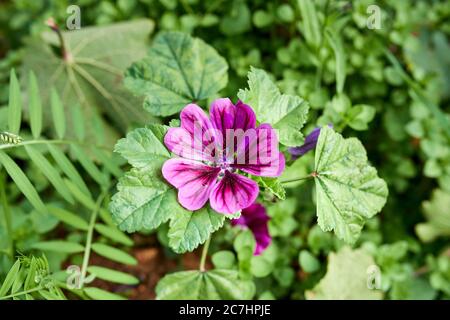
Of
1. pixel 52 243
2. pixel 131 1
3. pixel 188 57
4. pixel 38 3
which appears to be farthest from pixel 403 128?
pixel 38 3

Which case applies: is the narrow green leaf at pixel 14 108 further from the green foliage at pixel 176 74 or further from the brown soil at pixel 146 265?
the brown soil at pixel 146 265

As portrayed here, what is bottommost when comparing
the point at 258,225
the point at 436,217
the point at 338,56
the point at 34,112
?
the point at 258,225

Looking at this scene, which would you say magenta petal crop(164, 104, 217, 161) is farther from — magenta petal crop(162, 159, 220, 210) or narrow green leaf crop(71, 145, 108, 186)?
narrow green leaf crop(71, 145, 108, 186)

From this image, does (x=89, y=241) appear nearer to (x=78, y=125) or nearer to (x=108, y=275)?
(x=108, y=275)

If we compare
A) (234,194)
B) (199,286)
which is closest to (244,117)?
(234,194)

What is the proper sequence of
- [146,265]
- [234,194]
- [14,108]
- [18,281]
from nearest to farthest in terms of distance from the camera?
[234,194]
[18,281]
[14,108]
[146,265]
